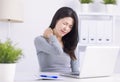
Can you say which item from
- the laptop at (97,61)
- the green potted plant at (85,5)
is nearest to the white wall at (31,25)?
the green potted plant at (85,5)

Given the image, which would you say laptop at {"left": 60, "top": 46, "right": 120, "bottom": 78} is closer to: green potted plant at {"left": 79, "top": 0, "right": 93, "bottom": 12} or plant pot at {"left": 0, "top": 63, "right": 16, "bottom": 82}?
plant pot at {"left": 0, "top": 63, "right": 16, "bottom": 82}

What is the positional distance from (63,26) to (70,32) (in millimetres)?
142

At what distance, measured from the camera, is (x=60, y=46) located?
109 inches

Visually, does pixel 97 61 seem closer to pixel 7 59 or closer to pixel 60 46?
pixel 7 59

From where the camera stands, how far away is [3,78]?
1483 mm

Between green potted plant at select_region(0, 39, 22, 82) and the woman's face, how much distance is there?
1.42 m

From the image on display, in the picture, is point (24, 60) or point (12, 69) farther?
point (24, 60)

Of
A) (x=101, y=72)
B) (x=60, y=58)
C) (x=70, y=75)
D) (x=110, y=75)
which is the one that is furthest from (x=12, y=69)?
(x=60, y=58)

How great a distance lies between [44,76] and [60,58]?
1014 mm

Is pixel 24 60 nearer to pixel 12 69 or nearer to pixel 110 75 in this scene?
pixel 110 75

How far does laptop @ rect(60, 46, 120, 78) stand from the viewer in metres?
1.83

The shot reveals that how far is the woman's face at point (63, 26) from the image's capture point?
2.89 m

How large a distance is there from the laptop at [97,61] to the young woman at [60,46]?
722mm

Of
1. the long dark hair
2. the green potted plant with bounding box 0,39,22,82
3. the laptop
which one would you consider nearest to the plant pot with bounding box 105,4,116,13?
the long dark hair
